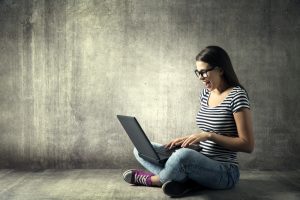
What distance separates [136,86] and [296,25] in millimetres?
1694

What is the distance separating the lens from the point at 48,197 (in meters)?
3.17

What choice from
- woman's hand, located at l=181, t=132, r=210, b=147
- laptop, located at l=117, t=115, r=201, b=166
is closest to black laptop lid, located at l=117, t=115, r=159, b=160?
laptop, located at l=117, t=115, r=201, b=166

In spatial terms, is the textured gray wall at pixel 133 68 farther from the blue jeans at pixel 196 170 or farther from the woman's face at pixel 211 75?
the blue jeans at pixel 196 170

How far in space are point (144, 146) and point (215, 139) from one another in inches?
20.3

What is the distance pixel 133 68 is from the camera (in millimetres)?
4344

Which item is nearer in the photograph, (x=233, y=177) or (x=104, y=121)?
(x=233, y=177)

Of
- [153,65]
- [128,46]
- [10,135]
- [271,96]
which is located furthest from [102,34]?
[271,96]

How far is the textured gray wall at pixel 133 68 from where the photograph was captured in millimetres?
4312

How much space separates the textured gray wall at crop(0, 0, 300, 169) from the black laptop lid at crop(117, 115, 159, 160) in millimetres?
1036

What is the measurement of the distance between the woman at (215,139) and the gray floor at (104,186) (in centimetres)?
12

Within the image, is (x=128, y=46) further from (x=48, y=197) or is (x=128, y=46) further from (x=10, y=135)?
(x=48, y=197)

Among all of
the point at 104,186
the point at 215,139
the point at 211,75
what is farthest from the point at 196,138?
the point at 104,186

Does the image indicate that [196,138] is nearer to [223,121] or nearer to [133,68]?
[223,121]

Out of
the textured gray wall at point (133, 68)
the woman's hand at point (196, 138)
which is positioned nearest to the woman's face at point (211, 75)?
the woman's hand at point (196, 138)
